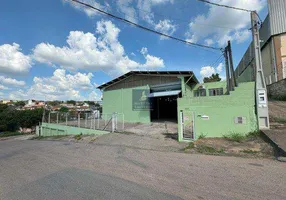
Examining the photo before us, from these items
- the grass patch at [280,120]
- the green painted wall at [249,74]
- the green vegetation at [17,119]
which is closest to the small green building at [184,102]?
the grass patch at [280,120]

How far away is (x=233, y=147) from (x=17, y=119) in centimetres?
5755

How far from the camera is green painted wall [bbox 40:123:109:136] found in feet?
43.5

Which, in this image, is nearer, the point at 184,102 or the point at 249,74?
the point at 184,102

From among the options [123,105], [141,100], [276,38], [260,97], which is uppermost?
[276,38]

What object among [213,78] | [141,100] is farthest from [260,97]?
[213,78]

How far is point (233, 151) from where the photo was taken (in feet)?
19.6

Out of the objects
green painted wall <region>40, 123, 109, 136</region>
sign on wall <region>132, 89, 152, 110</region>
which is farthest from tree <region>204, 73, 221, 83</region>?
green painted wall <region>40, 123, 109, 136</region>

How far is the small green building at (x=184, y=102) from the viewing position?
741 cm

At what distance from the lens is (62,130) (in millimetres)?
17094

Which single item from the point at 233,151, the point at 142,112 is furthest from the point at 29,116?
the point at 233,151

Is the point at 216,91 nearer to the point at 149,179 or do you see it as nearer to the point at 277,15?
the point at 277,15

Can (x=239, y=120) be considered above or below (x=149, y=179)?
above

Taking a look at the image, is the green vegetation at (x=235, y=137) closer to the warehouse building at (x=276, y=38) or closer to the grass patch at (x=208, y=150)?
the grass patch at (x=208, y=150)

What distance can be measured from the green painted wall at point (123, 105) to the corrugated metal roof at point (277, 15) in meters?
15.0
